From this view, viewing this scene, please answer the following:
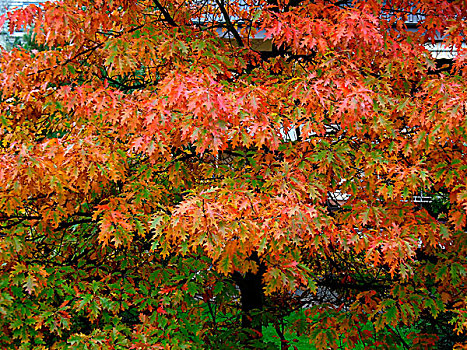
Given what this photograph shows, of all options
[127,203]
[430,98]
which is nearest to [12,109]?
[127,203]

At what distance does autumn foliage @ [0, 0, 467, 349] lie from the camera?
3.15m

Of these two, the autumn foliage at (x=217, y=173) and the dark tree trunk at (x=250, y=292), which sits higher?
the autumn foliage at (x=217, y=173)

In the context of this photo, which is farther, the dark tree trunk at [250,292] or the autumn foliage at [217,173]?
the dark tree trunk at [250,292]

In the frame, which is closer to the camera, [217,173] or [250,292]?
[217,173]

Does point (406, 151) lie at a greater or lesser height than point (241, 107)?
lesser

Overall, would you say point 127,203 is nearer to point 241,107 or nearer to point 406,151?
point 241,107

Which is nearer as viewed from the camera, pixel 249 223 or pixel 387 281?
pixel 249 223

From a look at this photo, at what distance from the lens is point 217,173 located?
165 inches

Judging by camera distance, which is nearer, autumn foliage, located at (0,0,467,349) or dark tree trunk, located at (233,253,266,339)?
autumn foliage, located at (0,0,467,349)

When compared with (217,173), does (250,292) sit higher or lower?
lower

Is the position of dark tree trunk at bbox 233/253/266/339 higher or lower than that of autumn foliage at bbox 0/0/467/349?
lower

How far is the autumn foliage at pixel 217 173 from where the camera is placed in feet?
10.3

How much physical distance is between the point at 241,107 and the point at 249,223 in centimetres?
82

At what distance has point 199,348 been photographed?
143 inches
